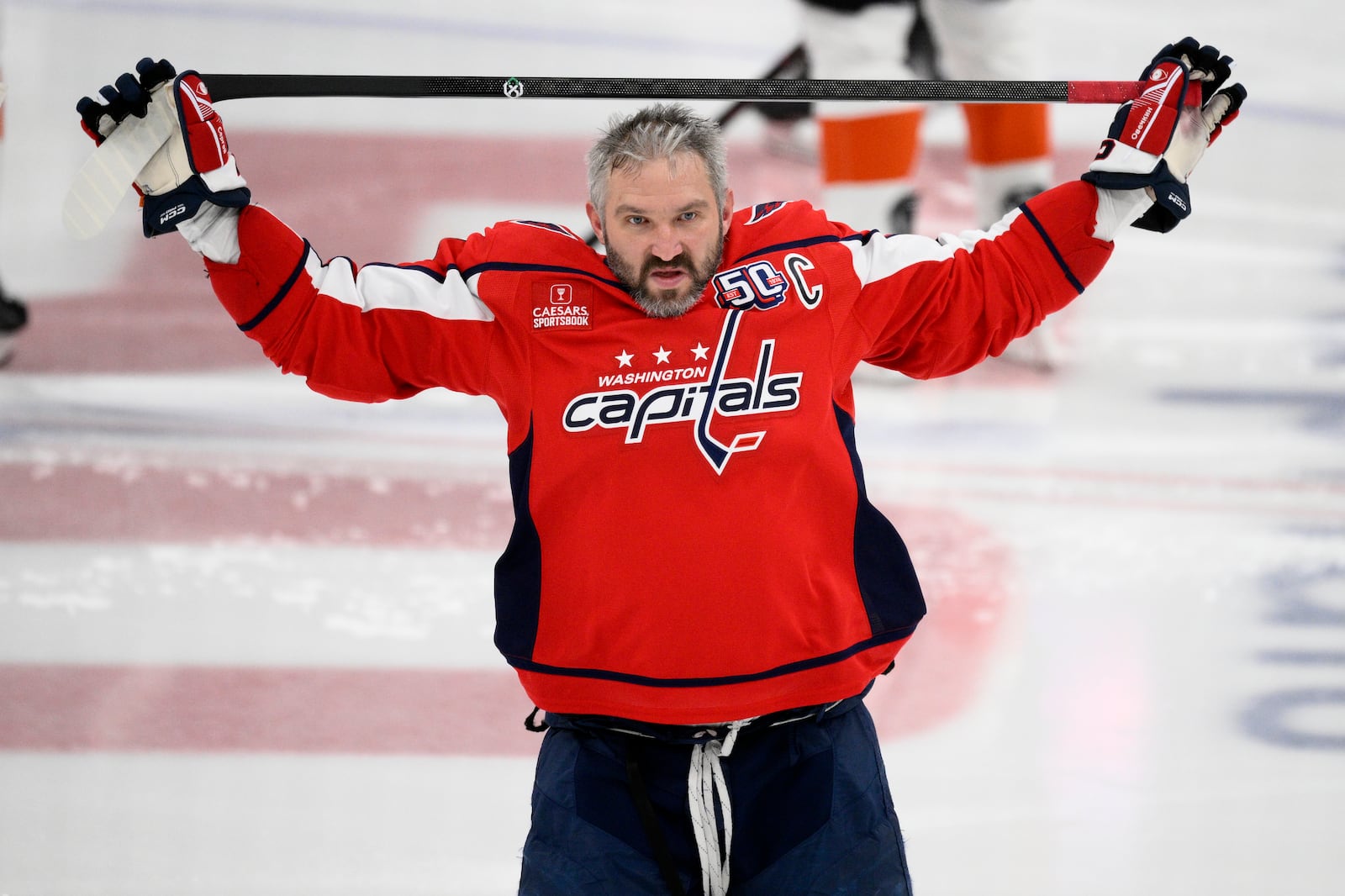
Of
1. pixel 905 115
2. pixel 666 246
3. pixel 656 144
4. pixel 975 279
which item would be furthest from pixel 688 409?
pixel 905 115

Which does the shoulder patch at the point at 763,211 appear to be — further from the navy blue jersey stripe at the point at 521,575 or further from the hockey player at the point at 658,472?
the navy blue jersey stripe at the point at 521,575

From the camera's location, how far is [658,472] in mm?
1641

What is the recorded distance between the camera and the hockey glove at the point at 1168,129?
1811 millimetres

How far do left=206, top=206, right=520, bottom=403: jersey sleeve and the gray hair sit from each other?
6.4 inches

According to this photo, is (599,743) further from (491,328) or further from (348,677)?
(348,677)

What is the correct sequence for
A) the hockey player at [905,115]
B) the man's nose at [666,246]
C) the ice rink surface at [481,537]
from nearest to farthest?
1. the man's nose at [666,246]
2. the ice rink surface at [481,537]
3. the hockey player at [905,115]

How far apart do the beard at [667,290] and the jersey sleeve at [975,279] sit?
0.64 feet

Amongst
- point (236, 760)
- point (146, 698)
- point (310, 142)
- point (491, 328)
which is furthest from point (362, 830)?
point (310, 142)

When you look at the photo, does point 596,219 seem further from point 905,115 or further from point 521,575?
point 905,115

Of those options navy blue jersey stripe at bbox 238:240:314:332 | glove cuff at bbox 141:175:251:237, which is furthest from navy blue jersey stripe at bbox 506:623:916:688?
glove cuff at bbox 141:175:251:237

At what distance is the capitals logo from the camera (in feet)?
5.40

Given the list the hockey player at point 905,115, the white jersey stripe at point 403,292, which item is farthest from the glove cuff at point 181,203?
the hockey player at point 905,115

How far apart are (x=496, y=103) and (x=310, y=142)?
59 cm

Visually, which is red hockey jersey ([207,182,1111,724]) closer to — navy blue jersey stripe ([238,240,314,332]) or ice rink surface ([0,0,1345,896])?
navy blue jersey stripe ([238,240,314,332])
